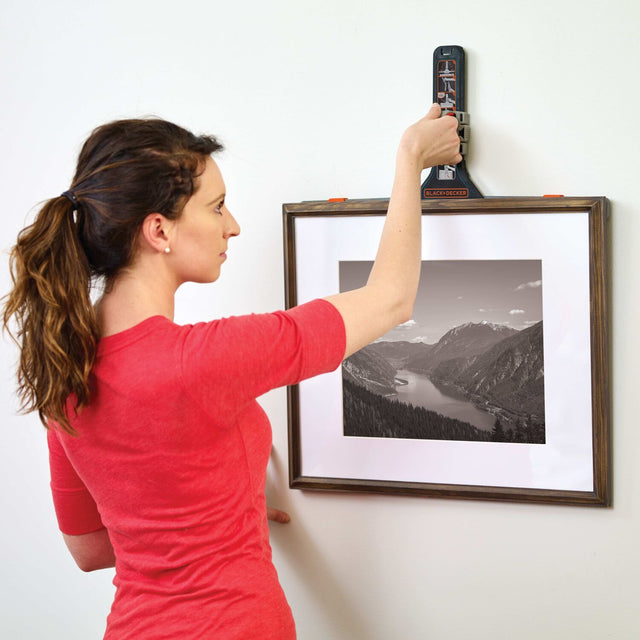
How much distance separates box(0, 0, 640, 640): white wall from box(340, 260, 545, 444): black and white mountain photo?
118mm

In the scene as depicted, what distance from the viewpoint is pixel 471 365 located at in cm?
113

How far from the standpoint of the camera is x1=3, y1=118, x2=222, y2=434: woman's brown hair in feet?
2.68

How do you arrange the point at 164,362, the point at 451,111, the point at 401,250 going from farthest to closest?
the point at 451,111, the point at 401,250, the point at 164,362

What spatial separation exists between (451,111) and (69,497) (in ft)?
2.62

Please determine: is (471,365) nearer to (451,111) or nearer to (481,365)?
(481,365)

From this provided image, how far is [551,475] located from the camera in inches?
43.8

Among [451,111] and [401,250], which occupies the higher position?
[451,111]

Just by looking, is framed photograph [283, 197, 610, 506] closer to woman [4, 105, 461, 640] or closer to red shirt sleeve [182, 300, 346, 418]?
woman [4, 105, 461, 640]

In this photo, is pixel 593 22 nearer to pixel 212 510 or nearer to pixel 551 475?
pixel 551 475

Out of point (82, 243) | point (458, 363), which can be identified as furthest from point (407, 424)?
point (82, 243)

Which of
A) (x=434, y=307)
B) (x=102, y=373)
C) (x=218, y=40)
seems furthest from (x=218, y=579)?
(x=218, y=40)

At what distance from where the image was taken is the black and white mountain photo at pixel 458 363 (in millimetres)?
1106

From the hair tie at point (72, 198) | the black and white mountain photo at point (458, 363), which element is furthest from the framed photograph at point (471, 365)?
the hair tie at point (72, 198)

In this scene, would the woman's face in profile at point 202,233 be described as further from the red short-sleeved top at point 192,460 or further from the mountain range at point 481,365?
the mountain range at point 481,365
